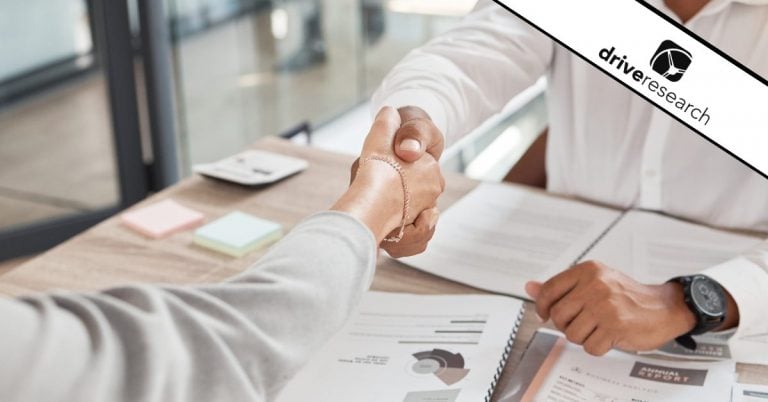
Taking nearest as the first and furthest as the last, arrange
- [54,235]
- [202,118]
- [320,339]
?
[320,339], [54,235], [202,118]

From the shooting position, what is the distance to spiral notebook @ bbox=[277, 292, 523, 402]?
1.01m

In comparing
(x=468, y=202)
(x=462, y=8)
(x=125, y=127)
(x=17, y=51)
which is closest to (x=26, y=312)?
(x=468, y=202)

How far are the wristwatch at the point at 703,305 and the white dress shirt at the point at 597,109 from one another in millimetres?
362

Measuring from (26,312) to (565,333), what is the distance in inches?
26.1

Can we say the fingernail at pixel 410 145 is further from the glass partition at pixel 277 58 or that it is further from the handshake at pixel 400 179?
the glass partition at pixel 277 58

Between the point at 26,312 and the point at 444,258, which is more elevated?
the point at 26,312

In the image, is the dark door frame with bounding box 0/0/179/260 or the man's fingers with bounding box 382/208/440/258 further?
the dark door frame with bounding box 0/0/179/260

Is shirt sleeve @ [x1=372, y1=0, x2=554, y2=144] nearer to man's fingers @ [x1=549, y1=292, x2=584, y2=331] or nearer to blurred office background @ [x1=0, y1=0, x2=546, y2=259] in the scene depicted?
man's fingers @ [x1=549, y1=292, x2=584, y2=331]

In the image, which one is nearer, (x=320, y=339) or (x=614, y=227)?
(x=320, y=339)

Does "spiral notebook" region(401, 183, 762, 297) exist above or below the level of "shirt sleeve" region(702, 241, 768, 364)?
below

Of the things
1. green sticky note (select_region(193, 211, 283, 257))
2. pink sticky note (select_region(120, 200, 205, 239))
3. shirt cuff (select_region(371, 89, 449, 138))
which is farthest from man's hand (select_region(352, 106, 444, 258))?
pink sticky note (select_region(120, 200, 205, 239))

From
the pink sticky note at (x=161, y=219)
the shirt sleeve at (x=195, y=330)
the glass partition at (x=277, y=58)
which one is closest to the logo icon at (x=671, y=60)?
the shirt sleeve at (x=195, y=330)

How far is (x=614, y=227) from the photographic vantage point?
141 centimetres

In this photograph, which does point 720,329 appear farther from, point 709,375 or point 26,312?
point 26,312
